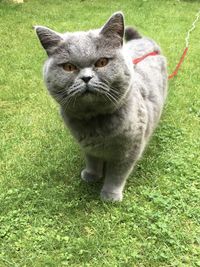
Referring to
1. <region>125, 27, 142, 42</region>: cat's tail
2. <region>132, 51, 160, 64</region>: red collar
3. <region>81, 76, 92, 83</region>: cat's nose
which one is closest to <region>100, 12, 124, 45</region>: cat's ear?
<region>81, 76, 92, 83</region>: cat's nose

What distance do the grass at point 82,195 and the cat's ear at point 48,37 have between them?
862 millimetres

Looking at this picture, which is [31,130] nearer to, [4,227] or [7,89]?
→ [7,89]

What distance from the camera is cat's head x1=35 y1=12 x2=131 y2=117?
1678 mm

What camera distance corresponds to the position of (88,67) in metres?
1.69

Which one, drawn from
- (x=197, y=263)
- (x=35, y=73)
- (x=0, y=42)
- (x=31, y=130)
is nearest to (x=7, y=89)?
(x=35, y=73)

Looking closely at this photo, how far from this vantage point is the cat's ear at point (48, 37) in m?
1.74

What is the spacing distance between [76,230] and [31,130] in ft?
3.40

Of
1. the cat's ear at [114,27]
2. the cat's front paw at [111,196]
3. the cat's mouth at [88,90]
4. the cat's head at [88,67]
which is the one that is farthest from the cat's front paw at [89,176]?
the cat's ear at [114,27]

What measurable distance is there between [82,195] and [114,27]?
973 mm

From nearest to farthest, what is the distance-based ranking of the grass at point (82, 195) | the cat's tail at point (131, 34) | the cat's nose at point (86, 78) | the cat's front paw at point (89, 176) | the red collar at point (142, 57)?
the cat's nose at point (86, 78) < the grass at point (82, 195) < the cat's front paw at point (89, 176) < the red collar at point (142, 57) < the cat's tail at point (131, 34)

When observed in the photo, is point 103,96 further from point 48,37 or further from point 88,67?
point 48,37

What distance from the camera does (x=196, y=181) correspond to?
2281 millimetres

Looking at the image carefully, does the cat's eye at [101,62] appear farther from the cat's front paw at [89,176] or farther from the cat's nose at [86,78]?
the cat's front paw at [89,176]

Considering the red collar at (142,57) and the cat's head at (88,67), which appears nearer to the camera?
the cat's head at (88,67)
